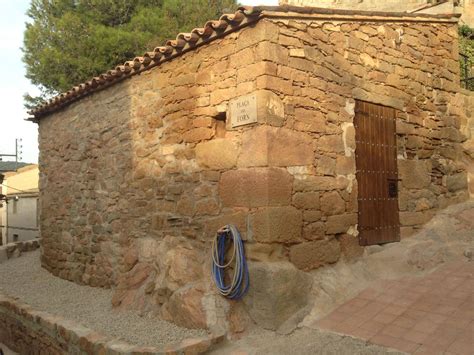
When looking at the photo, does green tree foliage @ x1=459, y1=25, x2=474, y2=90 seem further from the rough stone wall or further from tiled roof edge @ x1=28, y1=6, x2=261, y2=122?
tiled roof edge @ x1=28, y1=6, x2=261, y2=122

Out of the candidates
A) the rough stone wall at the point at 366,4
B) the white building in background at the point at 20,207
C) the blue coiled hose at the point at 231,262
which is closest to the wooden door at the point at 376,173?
the blue coiled hose at the point at 231,262

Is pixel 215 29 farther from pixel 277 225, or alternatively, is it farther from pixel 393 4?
pixel 393 4

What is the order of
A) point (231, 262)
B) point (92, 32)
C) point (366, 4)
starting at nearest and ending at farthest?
point (231, 262) < point (92, 32) < point (366, 4)

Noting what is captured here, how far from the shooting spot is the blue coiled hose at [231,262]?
12.9 ft

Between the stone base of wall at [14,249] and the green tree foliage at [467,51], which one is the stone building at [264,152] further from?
the stone base of wall at [14,249]

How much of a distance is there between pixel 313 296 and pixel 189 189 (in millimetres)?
1770

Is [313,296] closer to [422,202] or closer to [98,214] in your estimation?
[422,202]

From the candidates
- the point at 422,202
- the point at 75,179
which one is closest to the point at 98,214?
the point at 75,179

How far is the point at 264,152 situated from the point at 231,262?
1.12 m

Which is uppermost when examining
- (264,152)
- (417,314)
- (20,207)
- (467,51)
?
(467,51)

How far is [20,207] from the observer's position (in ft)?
61.7

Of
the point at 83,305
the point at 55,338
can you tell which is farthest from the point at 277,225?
the point at 83,305

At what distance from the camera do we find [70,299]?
19.1ft

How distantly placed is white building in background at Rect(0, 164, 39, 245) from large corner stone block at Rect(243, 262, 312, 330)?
51.1 ft
